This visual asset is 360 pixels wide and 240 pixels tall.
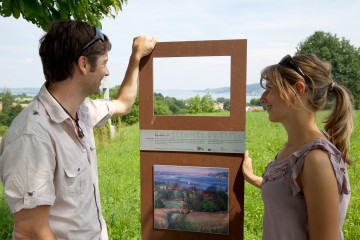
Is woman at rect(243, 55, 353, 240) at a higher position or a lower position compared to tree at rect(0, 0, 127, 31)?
lower

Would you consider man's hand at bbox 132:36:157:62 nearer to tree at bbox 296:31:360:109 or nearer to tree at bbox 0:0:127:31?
tree at bbox 0:0:127:31

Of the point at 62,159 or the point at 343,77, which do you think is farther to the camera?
the point at 343,77

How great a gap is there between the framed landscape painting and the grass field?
2.31 feet

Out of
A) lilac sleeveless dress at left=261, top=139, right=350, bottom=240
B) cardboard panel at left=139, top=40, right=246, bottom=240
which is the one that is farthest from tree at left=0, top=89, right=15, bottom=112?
lilac sleeveless dress at left=261, top=139, right=350, bottom=240

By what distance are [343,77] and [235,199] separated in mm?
36562

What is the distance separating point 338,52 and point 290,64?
3878 centimetres

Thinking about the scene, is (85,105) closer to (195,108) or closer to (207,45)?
(207,45)

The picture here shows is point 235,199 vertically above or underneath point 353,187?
above

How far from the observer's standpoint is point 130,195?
4.86 meters

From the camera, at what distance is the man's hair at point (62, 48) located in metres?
1.63

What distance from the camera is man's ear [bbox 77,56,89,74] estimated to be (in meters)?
1.67

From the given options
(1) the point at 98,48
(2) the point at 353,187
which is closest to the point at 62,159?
(1) the point at 98,48

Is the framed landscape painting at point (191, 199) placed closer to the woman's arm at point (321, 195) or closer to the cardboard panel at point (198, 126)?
the cardboard panel at point (198, 126)

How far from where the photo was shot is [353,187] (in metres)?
5.35
